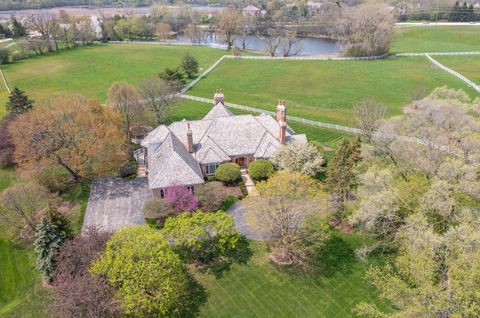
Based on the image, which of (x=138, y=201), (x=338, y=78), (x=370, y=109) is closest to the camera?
(x=138, y=201)

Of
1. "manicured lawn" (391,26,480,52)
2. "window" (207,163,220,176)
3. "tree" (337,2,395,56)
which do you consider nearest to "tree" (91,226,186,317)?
"window" (207,163,220,176)

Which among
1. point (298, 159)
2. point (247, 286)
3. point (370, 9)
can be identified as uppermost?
point (370, 9)

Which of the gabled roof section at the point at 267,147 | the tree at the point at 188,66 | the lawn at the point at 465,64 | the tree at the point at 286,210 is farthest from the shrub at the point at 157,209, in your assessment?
the lawn at the point at 465,64

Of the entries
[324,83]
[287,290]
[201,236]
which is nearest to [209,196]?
[201,236]

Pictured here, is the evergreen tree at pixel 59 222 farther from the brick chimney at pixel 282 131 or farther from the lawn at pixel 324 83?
the lawn at pixel 324 83

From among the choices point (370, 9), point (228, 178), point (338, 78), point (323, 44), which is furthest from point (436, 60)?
point (228, 178)

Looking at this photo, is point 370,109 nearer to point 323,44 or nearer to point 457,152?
point 457,152
